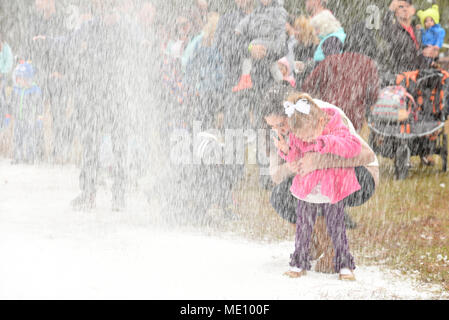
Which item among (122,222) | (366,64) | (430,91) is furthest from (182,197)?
(430,91)

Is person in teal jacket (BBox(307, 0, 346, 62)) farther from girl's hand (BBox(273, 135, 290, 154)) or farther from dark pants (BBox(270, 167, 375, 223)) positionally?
girl's hand (BBox(273, 135, 290, 154))

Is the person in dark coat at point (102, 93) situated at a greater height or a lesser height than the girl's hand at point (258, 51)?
lesser

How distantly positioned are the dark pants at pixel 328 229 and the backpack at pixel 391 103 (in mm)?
4149

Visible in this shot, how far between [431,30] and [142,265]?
6163mm

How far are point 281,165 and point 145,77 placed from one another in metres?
4.89

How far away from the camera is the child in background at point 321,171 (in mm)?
4602

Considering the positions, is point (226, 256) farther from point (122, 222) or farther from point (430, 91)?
point (430, 91)

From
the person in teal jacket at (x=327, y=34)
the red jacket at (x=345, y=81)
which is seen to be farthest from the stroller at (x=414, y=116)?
the red jacket at (x=345, y=81)

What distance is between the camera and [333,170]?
4672 millimetres

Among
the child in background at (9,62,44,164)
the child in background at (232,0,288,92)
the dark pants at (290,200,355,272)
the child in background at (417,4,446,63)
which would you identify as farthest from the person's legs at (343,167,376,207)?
the child in background at (9,62,44,164)

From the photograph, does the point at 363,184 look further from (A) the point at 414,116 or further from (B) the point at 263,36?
(A) the point at 414,116

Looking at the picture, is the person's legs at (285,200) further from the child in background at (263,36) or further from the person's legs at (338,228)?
the child in background at (263,36)

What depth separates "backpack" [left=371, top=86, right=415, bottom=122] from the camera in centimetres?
870

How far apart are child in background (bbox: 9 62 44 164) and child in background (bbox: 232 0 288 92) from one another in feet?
18.1
